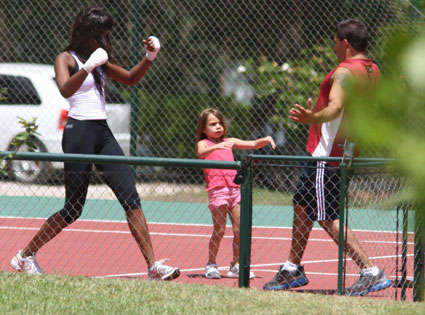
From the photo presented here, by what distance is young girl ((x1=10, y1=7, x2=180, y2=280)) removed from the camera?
5.04m

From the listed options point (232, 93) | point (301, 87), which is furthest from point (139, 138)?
point (301, 87)

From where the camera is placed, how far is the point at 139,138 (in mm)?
11438

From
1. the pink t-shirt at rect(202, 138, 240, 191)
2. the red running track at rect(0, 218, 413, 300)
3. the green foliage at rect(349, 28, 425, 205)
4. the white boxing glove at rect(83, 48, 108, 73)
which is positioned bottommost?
the red running track at rect(0, 218, 413, 300)

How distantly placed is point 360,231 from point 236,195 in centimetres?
179

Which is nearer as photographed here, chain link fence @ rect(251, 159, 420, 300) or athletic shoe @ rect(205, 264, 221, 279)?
chain link fence @ rect(251, 159, 420, 300)

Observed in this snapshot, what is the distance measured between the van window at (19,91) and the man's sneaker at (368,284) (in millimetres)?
7385

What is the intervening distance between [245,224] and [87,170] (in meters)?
1.13

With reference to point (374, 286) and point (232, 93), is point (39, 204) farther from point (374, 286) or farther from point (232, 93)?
point (374, 286)

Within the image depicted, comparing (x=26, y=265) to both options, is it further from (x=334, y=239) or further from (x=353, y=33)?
(x=353, y=33)

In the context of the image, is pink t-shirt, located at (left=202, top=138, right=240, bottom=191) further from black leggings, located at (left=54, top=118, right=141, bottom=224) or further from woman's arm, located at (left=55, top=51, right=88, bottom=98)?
woman's arm, located at (left=55, top=51, right=88, bottom=98)

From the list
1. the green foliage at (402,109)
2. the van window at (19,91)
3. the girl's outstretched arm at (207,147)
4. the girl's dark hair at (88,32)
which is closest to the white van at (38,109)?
the van window at (19,91)

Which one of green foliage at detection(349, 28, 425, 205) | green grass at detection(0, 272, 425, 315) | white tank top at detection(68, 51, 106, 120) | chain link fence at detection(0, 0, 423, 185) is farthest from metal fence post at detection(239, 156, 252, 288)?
chain link fence at detection(0, 0, 423, 185)

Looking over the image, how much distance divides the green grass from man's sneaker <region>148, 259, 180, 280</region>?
1.22 feet

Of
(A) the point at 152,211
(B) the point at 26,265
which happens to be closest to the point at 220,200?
(B) the point at 26,265
